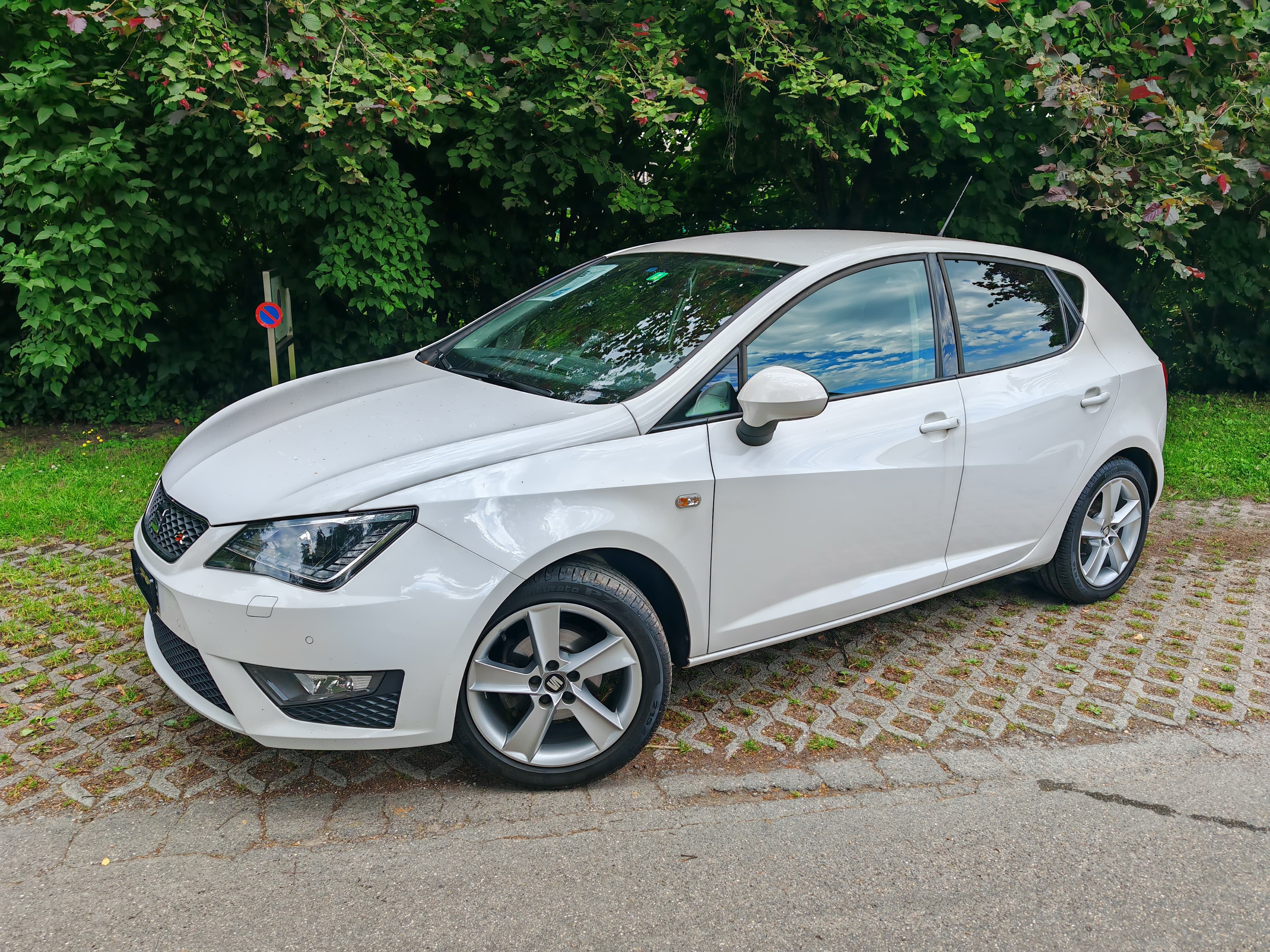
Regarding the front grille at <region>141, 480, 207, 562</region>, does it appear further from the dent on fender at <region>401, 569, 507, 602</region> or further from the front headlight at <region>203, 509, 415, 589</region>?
the dent on fender at <region>401, 569, 507, 602</region>

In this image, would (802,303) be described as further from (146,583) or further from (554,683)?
(146,583)

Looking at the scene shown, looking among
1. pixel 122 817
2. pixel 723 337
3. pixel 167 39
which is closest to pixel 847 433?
pixel 723 337

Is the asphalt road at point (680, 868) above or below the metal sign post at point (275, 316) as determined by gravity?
below

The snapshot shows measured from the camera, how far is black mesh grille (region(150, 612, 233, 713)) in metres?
3.09

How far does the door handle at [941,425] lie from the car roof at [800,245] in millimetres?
745

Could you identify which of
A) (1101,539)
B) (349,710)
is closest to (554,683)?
(349,710)

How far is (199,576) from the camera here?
3.03 m

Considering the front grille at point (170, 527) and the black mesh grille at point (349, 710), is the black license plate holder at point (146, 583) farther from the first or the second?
the black mesh grille at point (349, 710)

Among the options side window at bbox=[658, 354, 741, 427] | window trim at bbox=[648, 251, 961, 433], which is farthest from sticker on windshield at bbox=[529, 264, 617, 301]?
side window at bbox=[658, 354, 741, 427]

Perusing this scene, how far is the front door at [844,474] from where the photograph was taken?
137 inches

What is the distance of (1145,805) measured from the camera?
10.7 feet

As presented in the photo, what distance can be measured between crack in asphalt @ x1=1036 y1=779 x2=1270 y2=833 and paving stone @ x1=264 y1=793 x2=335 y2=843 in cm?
233

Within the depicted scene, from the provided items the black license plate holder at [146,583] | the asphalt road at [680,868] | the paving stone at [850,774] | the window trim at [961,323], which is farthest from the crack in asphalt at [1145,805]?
the black license plate holder at [146,583]

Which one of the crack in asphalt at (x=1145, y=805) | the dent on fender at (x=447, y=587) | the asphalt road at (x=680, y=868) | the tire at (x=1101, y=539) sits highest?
the dent on fender at (x=447, y=587)
